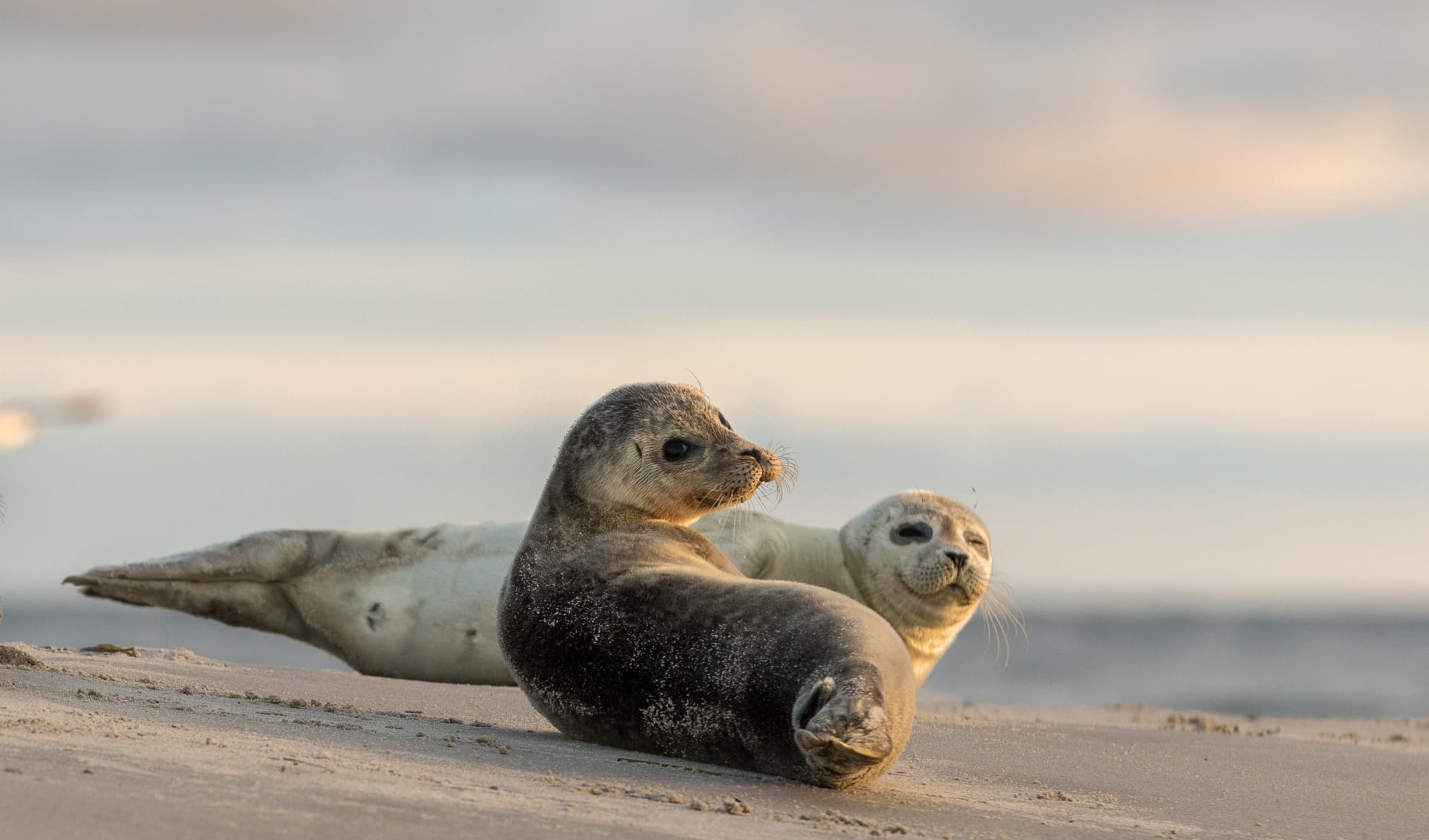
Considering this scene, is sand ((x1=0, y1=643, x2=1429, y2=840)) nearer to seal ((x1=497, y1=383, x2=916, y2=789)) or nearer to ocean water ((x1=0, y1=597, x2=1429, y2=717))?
seal ((x1=497, y1=383, x2=916, y2=789))

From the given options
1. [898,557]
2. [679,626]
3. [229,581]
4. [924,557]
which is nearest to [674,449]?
[679,626]

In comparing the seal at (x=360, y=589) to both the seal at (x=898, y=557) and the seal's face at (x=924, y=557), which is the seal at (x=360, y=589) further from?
the seal's face at (x=924, y=557)

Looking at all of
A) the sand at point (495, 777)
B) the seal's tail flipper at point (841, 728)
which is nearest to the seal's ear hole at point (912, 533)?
the sand at point (495, 777)

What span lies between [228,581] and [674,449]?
4502 millimetres

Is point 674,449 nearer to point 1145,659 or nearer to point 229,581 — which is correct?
point 229,581

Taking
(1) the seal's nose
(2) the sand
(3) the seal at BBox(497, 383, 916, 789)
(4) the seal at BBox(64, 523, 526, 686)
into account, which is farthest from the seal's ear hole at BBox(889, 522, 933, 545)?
(1) the seal's nose

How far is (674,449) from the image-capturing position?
19.4ft

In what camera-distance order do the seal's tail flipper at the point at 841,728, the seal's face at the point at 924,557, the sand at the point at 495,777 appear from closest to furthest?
1. the sand at the point at 495,777
2. the seal's tail flipper at the point at 841,728
3. the seal's face at the point at 924,557

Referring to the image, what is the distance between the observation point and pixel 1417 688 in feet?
80.4

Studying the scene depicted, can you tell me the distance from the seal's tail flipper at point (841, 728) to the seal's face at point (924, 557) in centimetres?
365

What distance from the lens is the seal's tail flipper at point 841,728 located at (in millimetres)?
4387

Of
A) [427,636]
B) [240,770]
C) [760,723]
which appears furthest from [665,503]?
[427,636]

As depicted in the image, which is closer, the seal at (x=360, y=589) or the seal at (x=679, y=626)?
the seal at (x=679, y=626)

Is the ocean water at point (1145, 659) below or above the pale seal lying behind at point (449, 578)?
above
